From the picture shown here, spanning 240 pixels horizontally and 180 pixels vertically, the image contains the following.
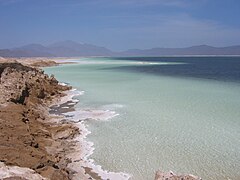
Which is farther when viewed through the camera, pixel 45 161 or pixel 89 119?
pixel 89 119

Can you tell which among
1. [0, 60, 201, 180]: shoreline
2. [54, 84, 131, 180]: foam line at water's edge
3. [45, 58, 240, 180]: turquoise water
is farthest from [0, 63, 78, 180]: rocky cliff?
[45, 58, 240, 180]: turquoise water

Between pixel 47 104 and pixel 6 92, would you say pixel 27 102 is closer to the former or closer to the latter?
pixel 6 92

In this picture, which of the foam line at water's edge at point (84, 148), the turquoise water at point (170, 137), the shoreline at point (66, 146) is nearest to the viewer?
the shoreline at point (66, 146)

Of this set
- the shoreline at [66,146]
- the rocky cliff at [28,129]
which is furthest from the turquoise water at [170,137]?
the rocky cliff at [28,129]

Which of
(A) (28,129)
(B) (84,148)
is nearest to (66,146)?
(B) (84,148)

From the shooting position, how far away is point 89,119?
64.3 ft

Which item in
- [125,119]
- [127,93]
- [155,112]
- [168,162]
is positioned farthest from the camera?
[127,93]

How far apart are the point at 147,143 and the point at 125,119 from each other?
4972 mm

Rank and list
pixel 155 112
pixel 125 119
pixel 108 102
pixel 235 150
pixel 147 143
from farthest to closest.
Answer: pixel 108 102 < pixel 155 112 < pixel 125 119 < pixel 147 143 < pixel 235 150

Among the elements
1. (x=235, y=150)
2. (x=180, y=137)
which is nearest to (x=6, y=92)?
(x=180, y=137)

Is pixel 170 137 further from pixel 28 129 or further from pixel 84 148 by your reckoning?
pixel 28 129

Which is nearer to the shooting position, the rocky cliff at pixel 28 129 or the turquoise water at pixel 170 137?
the rocky cliff at pixel 28 129

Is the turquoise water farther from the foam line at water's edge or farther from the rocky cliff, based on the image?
the rocky cliff

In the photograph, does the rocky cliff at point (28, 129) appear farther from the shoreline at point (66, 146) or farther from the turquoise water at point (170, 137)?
the turquoise water at point (170, 137)
